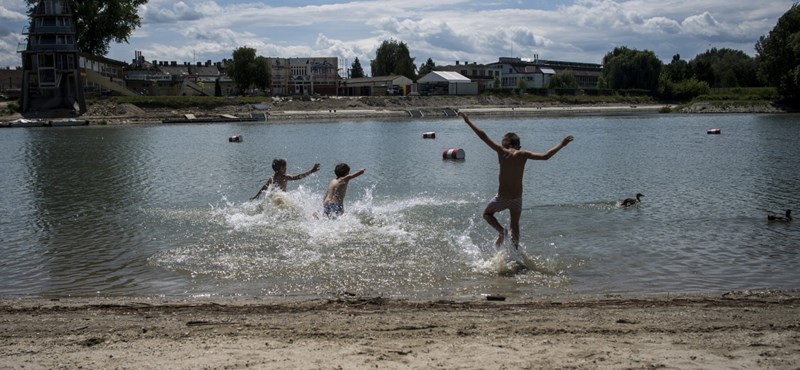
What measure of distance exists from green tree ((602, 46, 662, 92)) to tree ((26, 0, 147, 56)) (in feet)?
282

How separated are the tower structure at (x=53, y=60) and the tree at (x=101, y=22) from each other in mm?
5424

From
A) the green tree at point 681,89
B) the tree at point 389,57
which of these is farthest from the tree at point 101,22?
the green tree at point 681,89

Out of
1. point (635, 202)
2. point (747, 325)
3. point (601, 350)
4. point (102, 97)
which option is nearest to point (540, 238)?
point (635, 202)

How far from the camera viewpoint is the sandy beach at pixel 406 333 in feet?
22.4

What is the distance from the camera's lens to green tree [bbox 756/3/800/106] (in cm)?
9538

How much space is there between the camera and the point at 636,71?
5335 inches

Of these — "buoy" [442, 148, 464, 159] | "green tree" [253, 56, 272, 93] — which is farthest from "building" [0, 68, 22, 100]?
"buoy" [442, 148, 464, 159]

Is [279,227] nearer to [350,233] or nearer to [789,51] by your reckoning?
[350,233]

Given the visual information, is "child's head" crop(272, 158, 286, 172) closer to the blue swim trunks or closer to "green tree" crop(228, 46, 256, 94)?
the blue swim trunks

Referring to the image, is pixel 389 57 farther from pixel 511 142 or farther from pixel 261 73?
pixel 511 142

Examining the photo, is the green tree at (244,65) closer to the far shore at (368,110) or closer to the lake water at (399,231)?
the far shore at (368,110)

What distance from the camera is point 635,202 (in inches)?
754

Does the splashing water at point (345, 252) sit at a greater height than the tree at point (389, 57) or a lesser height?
lesser

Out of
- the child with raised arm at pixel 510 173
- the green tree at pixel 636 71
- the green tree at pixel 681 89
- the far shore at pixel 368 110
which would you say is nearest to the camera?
the child with raised arm at pixel 510 173
